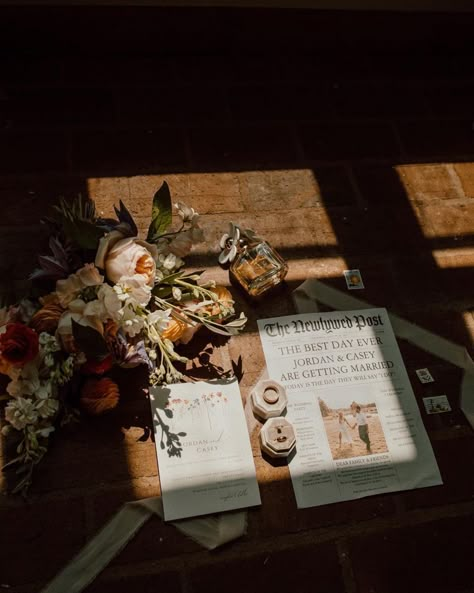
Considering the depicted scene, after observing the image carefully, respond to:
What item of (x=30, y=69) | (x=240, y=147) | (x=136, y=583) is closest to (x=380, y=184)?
(x=240, y=147)

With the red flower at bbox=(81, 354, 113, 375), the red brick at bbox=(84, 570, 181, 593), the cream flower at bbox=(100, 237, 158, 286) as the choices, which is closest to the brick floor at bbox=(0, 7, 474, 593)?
the red brick at bbox=(84, 570, 181, 593)

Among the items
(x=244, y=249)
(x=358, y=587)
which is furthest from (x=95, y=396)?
(x=358, y=587)

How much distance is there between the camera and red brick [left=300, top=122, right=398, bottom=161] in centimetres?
142

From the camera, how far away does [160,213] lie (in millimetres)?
A: 1033

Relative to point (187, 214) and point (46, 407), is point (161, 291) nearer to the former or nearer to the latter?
point (187, 214)

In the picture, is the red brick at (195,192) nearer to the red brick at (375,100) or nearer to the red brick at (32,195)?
the red brick at (32,195)

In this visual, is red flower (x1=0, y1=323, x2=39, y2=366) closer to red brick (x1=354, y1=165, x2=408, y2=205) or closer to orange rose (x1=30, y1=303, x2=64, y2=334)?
orange rose (x1=30, y1=303, x2=64, y2=334)

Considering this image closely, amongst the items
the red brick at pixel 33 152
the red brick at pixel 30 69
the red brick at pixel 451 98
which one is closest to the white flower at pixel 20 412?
the red brick at pixel 33 152

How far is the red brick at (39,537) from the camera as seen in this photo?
90cm

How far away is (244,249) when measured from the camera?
118cm

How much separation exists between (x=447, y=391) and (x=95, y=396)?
68 centimetres

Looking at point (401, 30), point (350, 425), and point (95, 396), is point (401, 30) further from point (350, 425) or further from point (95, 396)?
point (95, 396)

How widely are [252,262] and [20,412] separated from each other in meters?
0.51

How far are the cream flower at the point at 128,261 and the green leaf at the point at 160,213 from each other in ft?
0.30
